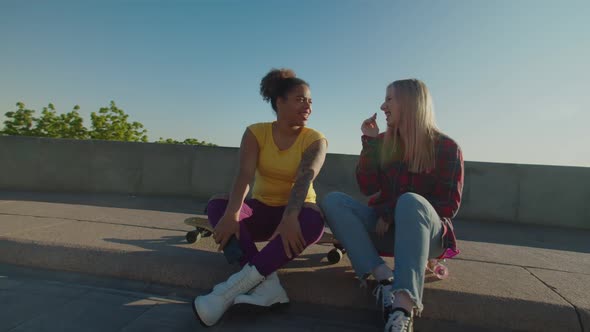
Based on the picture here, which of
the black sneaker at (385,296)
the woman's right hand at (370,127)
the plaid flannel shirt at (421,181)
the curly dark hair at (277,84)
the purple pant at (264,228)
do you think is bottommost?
the black sneaker at (385,296)

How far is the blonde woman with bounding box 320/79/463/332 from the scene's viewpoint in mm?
1656

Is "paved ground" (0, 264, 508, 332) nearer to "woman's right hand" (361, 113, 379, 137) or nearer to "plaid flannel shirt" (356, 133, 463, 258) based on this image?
Result: "plaid flannel shirt" (356, 133, 463, 258)

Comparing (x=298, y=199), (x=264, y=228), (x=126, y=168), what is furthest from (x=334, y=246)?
(x=126, y=168)

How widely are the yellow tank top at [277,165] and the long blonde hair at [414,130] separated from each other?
503 mm

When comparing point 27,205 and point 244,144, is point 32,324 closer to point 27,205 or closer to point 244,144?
point 244,144

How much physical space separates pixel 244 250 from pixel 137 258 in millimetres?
857

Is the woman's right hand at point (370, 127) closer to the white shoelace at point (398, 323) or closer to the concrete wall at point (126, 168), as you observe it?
the white shoelace at point (398, 323)

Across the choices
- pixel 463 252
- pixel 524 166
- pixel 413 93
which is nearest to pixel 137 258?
pixel 413 93

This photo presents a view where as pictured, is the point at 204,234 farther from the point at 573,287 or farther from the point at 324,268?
the point at 573,287

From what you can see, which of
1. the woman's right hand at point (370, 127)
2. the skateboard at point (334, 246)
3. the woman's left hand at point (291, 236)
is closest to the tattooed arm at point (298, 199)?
the woman's left hand at point (291, 236)

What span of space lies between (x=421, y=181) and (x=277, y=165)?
898 mm

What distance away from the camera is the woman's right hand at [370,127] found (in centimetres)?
216

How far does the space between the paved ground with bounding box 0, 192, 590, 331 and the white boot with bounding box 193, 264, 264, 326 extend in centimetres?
9

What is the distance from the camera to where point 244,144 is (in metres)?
2.26
